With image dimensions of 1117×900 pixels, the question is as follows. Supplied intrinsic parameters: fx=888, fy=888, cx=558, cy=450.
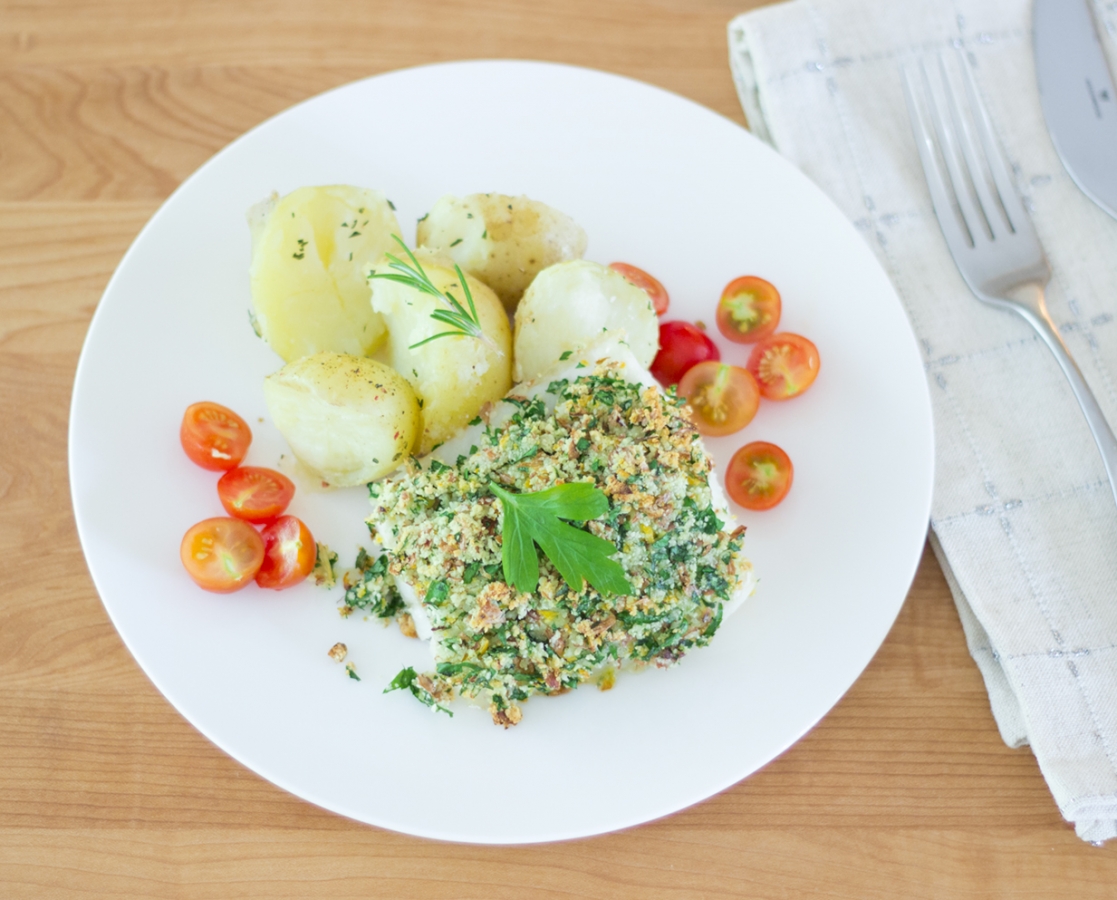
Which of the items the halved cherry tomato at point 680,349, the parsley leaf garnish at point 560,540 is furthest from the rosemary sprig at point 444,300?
the halved cherry tomato at point 680,349

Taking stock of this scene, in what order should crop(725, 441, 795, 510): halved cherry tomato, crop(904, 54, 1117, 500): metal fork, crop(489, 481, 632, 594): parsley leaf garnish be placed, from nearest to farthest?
1. crop(489, 481, 632, 594): parsley leaf garnish
2. crop(725, 441, 795, 510): halved cherry tomato
3. crop(904, 54, 1117, 500): metal fork

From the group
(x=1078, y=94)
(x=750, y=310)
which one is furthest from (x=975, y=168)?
(x=750, y=310)

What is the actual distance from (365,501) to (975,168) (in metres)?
2.44

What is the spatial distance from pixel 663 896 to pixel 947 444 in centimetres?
169

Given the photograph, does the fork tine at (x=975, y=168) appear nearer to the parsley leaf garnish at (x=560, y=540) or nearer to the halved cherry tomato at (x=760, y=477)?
the halved cherry tomato at (x=760, y=477)

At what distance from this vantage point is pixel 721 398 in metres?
2.80

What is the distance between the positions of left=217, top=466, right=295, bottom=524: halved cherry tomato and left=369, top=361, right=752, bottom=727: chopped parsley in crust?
0.34m

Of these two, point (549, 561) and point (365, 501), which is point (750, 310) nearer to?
point (549, 561)

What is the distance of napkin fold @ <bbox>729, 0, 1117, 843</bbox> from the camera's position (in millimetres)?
2674

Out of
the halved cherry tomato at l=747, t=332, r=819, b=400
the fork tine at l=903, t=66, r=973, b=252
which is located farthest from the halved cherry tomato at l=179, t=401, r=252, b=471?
the fork tine at l=903, t=66, r=973, b=252

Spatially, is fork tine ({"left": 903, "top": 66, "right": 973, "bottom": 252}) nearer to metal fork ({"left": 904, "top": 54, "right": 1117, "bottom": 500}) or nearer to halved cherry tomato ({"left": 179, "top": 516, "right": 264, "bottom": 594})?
metal fork ({"left": 904, "top": 54, "right": 1117, "bottom": 500})

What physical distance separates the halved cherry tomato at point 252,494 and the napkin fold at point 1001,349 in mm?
1959

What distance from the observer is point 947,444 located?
2963 millimetres

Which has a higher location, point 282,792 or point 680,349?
point 680,349
